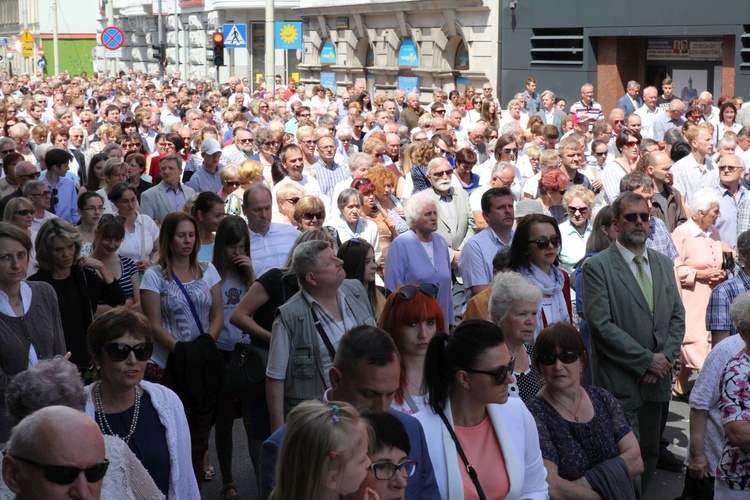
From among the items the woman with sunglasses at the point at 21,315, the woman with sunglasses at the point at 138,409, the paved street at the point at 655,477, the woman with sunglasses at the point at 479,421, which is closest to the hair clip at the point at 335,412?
the woman with sunglasses at the point at 479,421

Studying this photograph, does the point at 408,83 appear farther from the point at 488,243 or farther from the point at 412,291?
the point at 412,291

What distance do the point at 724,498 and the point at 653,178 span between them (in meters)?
5.35

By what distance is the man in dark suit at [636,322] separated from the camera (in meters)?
6.94

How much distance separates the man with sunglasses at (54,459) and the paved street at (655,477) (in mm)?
3886

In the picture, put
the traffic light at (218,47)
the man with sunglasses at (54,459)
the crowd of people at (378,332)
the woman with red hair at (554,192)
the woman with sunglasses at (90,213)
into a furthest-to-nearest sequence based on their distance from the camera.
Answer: the traffic light at (218,47)
the woman with red hair at (554,192)
the woman with sunglasses at (90,213)
the crowd of people at (378,332)
the man with sunglasses at (54,459)

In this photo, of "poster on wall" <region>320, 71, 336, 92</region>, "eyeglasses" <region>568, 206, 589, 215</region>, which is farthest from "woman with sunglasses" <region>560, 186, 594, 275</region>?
"poster on wall" <region>320, 71, 336, 92</region>

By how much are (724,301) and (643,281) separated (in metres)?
0.73

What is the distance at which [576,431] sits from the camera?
524 cm

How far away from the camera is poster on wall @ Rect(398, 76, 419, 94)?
36.4 m

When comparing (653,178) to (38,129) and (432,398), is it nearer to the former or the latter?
(432,398)

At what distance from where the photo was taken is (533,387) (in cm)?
598

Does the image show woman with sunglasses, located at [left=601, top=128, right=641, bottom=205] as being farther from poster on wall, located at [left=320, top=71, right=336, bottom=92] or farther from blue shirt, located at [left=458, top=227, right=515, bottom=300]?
poster on wall, located at [left=320, top=71, right=336, bottom=92]

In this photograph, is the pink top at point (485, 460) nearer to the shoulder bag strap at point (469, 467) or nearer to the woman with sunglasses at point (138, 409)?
the shoulder bag strap at point (469, 467)

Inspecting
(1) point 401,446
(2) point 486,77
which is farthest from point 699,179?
(2) point 486,77
